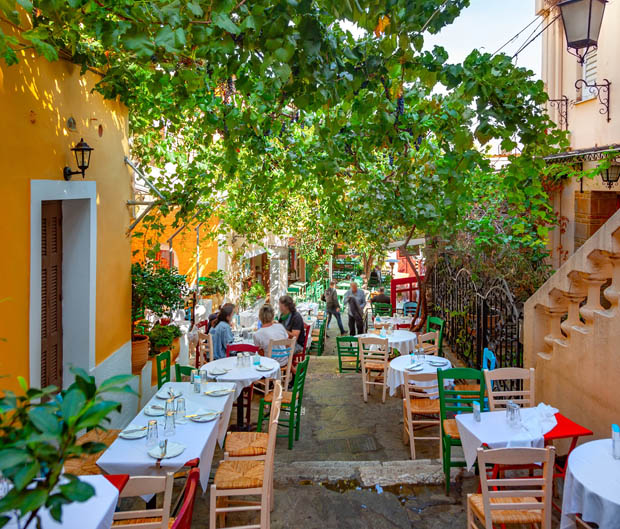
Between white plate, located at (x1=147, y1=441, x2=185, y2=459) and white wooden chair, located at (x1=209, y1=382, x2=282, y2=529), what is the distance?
369mm

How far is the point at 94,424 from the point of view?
1201 mm

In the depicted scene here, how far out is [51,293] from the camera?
237 inches

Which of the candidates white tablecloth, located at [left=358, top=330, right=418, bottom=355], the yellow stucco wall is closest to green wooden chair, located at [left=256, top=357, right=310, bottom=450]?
the yellow stucco wall

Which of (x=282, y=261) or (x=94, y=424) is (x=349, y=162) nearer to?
(x=94, y=424)

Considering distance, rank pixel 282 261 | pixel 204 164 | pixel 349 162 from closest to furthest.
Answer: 1. pixel 349 162
2. pixel 204 164
3. pixel 282 261

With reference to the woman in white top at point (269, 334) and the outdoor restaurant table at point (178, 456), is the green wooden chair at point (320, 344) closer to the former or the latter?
the woman in white top at point (269, 334)

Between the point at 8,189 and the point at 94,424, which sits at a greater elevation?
the point at 8,189

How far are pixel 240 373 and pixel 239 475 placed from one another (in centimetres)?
240

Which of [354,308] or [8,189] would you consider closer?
[8,189]

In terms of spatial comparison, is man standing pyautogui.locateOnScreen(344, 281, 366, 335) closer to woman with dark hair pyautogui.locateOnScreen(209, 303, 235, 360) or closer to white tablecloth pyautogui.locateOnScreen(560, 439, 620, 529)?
woman with dark hair pyautogui.locateOnScreen(209, 303, 235, 360)

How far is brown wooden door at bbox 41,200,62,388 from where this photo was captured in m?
5.87

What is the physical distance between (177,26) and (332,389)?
7.34 metres

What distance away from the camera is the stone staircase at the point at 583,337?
15.6ft

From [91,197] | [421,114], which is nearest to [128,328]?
[91,197]
